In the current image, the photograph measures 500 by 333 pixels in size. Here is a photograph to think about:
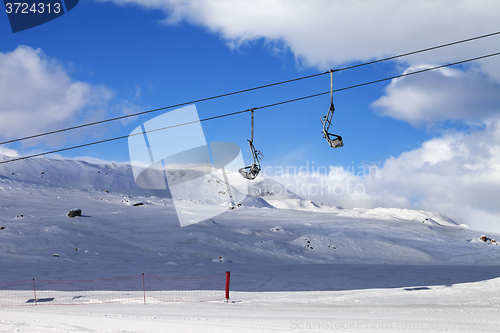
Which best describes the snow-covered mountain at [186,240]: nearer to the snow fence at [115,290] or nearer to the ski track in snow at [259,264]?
the ski track in snow at [259,264]

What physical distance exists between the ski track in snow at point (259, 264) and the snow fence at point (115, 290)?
1141 mm

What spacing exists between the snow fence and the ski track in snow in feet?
3.74

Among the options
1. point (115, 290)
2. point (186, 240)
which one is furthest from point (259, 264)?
point (115, 290)

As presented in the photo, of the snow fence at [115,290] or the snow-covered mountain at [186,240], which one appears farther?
the snow-covered mountain at [186,240]

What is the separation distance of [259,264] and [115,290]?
10813mm

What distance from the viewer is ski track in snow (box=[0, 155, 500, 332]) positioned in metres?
10.8

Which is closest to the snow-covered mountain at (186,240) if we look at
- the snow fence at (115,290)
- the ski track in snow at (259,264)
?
the ski track in snow at (259,264)

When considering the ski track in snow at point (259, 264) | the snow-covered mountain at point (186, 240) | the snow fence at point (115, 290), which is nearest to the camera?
the ski track in snow at point (259, 264)

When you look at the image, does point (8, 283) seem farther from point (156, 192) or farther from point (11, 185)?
point (156, 192)

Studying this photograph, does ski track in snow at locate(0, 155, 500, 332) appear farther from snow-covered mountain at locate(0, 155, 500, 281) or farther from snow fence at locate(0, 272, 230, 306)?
snow fence at locate(0, 272, 230, 306)

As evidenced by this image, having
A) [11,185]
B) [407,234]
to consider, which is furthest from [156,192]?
[407,234]

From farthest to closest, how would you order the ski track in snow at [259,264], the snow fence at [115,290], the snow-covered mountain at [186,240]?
the snow-covered mountain at [186,240], the snow fence at [115,290], the ski track in snow at [259,264]

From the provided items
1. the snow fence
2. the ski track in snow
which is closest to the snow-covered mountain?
the ski track in snow

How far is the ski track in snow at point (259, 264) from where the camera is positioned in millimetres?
10766
